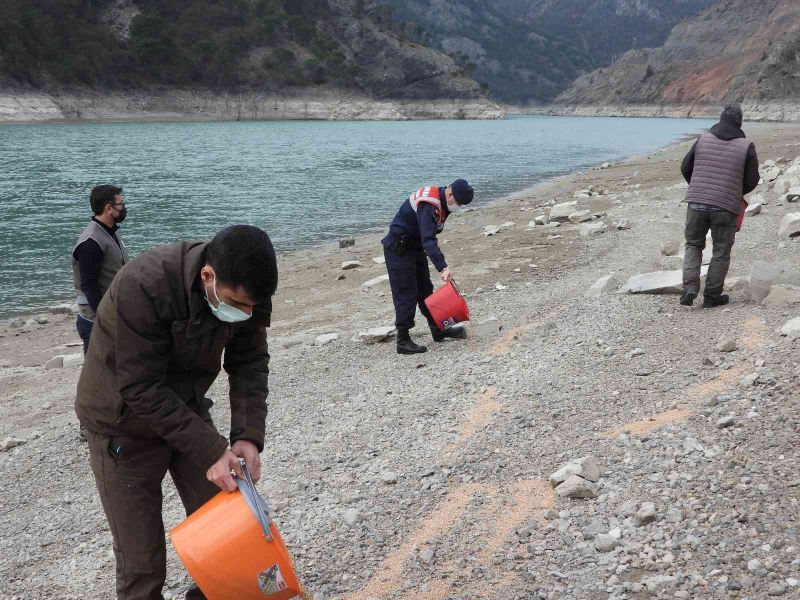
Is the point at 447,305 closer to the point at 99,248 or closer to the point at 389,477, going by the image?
the point at 389,477

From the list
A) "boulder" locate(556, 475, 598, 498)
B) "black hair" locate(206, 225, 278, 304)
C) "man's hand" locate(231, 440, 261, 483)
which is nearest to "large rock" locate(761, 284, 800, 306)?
"boulder" locate(556, 475, 598, 498)

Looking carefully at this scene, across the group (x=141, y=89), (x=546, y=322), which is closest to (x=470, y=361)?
(x=546, y=322)

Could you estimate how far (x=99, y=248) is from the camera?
258 inches

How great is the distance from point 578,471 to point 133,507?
253cm

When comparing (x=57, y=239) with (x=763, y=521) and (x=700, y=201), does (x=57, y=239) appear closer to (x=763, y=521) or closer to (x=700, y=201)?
(x=700, y=201)

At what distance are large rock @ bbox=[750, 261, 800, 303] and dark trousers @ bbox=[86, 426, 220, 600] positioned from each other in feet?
21.6

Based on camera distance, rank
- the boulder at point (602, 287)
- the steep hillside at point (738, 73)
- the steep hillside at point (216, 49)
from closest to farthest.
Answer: the boulder at point (602, 287) → the steep hillside at point (216, 49) → the steep hillside at point (738, 73)

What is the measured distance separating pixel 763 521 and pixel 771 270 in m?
4.78

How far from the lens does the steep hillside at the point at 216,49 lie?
107m

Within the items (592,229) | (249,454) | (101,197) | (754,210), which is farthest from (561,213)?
(249,454)

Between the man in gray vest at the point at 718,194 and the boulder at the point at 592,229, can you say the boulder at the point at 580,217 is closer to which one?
the boulder at the point at 592,229

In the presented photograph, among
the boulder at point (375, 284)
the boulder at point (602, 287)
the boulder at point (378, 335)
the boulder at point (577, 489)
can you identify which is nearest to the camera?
the boulder at point (577, 489)

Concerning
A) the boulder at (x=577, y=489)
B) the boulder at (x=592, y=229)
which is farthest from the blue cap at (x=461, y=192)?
the boulder at (x=592, y=229)

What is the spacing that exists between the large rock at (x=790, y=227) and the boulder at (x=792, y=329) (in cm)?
536
